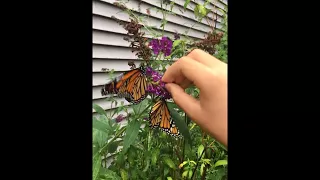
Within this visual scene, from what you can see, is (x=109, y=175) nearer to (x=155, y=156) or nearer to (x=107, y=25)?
(x=155, y=156)

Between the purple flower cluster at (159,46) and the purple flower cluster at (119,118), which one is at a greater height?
the purple flower cluster at (159,46)

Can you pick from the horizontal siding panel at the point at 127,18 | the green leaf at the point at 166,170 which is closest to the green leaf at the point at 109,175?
the green leaf at the point at 166,170

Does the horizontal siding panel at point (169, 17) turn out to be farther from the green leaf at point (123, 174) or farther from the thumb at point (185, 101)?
the green leaf at point (123, 174)

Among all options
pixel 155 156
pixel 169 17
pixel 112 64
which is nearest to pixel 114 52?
pixel 112 64
